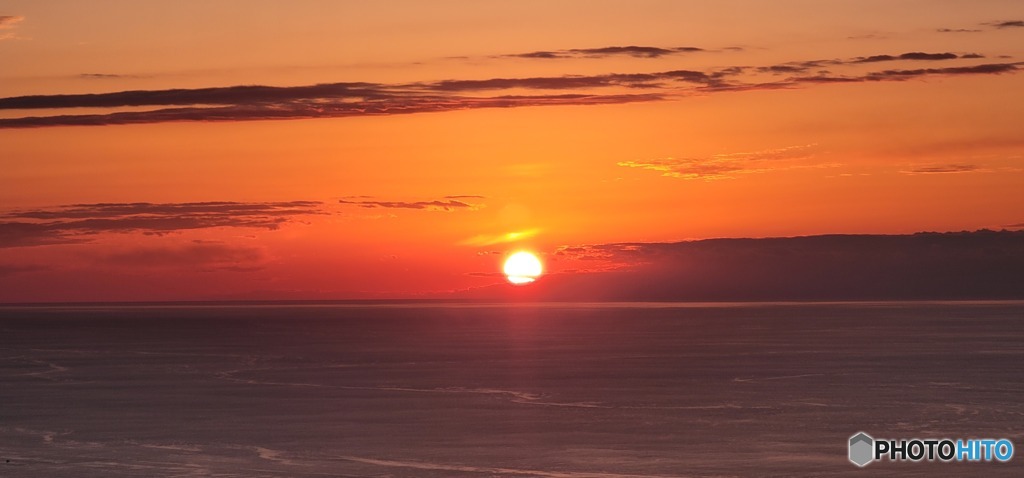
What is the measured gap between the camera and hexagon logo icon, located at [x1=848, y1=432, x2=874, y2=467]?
2436 centimetres

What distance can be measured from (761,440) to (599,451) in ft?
12.2

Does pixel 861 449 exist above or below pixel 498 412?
below

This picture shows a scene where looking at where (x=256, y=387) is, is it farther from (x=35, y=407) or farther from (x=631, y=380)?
(x=631, y=380)

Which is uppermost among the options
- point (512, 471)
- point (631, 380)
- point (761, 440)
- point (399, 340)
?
point (399, 340)

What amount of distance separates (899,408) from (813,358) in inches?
868

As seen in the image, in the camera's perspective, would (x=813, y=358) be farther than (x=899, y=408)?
Yes

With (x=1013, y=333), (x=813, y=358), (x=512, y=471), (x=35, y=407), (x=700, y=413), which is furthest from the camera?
(x=1013, y=333)

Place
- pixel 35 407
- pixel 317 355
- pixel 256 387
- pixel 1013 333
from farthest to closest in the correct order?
pixel 1013 333, pixel 317 355, pixel 256 387, pixel 35 407

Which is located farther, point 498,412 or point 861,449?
point 498,412

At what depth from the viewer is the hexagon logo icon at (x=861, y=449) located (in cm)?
2436

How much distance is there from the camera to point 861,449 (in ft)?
83.8

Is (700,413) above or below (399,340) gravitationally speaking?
below

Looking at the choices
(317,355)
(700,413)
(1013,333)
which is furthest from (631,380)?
(1013,333)

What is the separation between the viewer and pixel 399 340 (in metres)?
78.1
